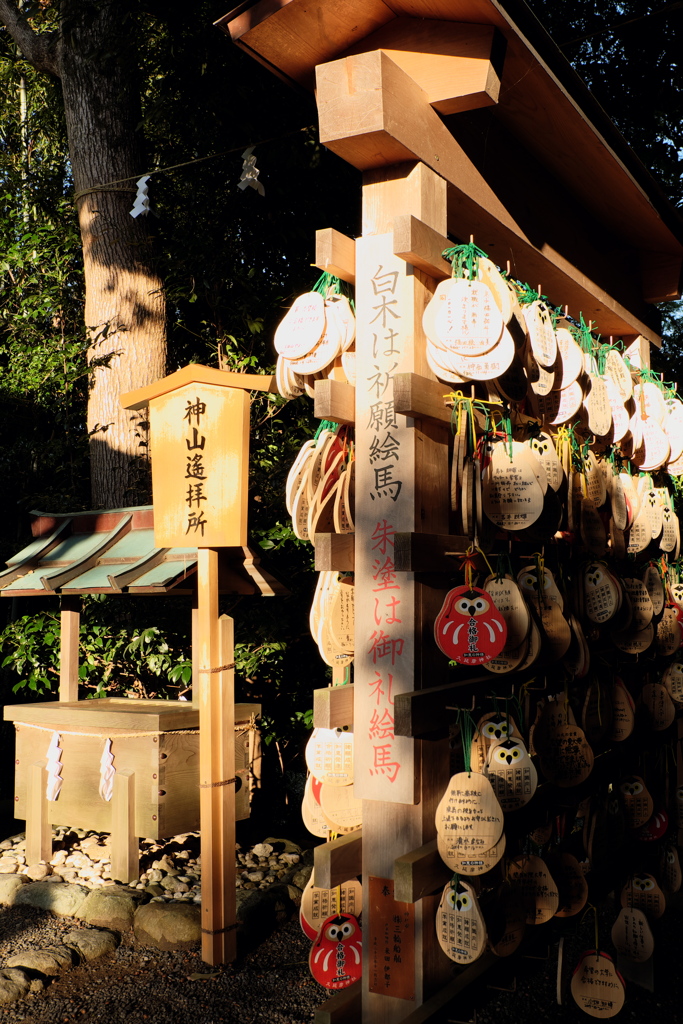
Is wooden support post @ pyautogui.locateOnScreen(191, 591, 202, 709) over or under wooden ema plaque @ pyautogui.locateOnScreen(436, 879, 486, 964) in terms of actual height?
over

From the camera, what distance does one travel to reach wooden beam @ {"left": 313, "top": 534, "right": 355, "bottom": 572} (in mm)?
2328

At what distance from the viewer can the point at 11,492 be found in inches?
280

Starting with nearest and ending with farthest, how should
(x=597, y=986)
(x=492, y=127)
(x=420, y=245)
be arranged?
(x=420, y=245) → (x=492, y=127) → (x=597, y=986)

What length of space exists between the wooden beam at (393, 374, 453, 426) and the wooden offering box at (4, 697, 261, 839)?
2.65 meters

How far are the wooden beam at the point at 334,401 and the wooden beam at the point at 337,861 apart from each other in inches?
45.8

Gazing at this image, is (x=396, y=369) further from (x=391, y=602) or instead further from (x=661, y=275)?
(x=661, y=275)

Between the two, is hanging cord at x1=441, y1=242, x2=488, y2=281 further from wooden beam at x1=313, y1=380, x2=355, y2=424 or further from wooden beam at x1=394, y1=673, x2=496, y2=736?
wooden beam at x1=394, y1=673, x2=496, y2=736

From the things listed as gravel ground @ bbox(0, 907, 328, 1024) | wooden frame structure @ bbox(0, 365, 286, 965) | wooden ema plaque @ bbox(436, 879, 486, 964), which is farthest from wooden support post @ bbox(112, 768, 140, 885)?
wooden ema plaque @ bbox(436, 879, 486, 964)

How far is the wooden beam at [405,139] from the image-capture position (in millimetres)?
2199

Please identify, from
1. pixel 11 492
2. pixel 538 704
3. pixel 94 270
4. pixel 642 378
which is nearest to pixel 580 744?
pixel 538 704

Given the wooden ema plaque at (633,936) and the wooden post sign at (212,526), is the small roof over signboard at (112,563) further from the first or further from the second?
the wooden ema plaque at (633,936)

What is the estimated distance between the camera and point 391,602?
2.28 metres

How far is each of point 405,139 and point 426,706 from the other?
4.94 ft

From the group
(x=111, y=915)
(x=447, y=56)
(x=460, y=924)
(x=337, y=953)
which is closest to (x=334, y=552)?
(x=460, y=924)
